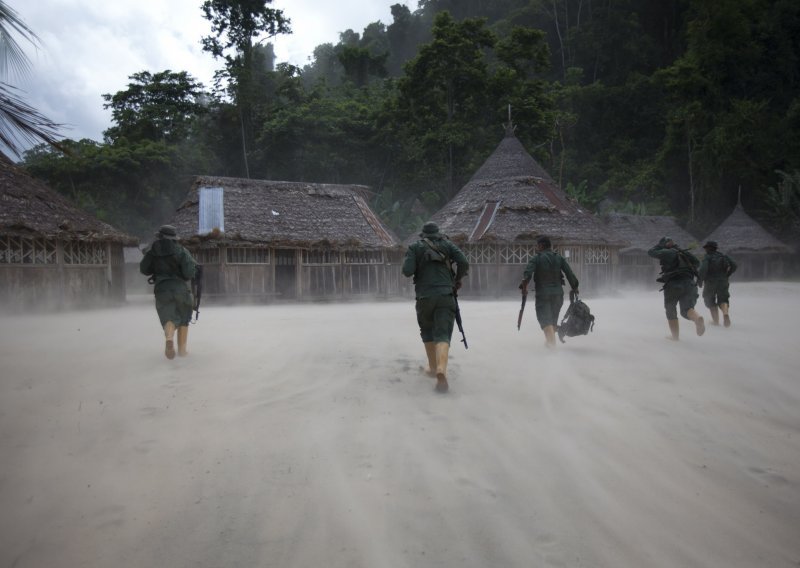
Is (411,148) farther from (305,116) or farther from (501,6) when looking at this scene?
(501,6)

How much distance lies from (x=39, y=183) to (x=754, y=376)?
1902 cm

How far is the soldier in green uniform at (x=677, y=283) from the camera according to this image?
350 inches

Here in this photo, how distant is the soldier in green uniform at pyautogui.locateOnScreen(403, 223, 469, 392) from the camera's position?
611 cm

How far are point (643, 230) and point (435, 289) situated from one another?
A: 27.5m

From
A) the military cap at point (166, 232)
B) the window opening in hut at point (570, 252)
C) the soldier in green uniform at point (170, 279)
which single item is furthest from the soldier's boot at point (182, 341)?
the window opening in hut at point (570, 252)

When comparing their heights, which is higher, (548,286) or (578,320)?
(548,286)

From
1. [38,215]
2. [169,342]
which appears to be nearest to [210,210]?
[38,215]

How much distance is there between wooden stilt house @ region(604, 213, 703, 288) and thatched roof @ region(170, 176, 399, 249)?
13734 millimetres

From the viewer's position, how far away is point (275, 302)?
20156 millimetres

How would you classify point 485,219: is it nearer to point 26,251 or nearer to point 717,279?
point 717,279

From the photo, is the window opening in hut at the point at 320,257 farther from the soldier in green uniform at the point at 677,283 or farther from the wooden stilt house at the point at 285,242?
the soldier in green uniform at the point at 677,283

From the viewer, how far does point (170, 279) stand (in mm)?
7445

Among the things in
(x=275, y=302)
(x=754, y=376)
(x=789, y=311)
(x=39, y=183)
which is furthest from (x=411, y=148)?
(x=754, y=376)

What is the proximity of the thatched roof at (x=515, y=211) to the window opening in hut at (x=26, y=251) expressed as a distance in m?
13.3
